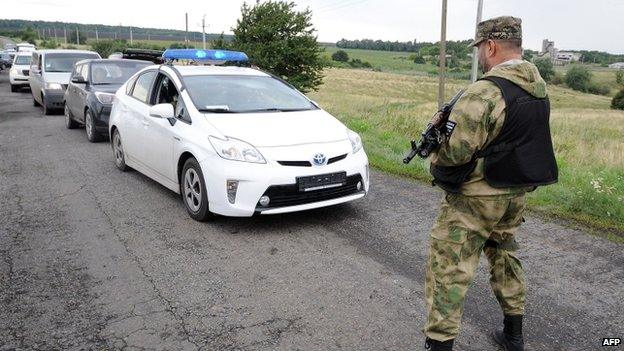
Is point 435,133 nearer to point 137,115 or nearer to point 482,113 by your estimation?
point 482,113

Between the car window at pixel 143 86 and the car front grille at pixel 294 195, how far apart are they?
273cm

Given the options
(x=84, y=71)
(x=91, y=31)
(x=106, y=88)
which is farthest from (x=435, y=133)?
(x=91, y=31)

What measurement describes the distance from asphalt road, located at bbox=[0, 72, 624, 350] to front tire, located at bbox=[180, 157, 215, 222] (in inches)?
4.7

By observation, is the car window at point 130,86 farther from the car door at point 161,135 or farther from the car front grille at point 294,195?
the car front grille at point 294,195

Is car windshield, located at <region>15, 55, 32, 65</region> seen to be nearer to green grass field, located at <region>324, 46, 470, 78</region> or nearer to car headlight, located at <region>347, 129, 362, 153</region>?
car headlight, located at <region>347, 129, 362, 153</region>

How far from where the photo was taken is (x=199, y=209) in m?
5.14

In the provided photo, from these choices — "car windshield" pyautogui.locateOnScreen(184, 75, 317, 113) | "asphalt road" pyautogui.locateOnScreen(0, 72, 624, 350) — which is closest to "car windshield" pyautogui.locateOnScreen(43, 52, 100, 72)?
"asphalt road" pyautogui.locateOnScreen(0, 72, 624, 350)

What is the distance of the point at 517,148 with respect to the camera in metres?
2.54

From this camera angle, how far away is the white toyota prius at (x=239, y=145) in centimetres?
481

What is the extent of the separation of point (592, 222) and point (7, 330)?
5.10 meters

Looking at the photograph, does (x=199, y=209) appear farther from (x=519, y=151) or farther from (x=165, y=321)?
(x=519, y=151)

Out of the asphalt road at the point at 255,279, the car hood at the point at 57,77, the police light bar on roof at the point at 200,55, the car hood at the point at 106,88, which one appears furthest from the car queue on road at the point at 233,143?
the car hood at the point at 57,77

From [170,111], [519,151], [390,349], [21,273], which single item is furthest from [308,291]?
[170,111]

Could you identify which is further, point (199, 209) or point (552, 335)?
point (199, 209)
